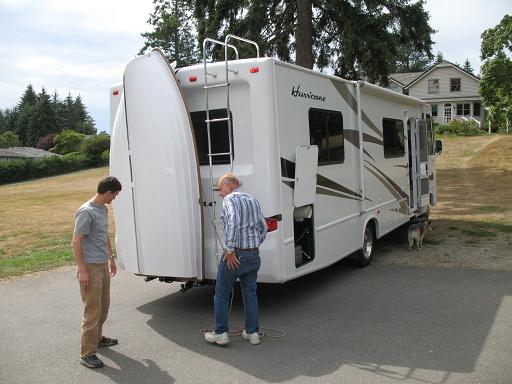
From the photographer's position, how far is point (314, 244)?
6781 millimetres

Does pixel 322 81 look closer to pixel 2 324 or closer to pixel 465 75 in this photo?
pixel 2 324

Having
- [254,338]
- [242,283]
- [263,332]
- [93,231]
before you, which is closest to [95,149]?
[263,332]

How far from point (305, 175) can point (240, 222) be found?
64.1 inches

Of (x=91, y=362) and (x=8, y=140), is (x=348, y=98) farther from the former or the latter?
(x=8, y=140)

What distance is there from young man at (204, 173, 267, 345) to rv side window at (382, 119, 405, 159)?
15.5 feet

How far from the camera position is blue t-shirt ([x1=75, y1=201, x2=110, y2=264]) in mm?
4863

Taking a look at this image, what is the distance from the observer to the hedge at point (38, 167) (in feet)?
172

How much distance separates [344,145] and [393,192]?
7.98 feet

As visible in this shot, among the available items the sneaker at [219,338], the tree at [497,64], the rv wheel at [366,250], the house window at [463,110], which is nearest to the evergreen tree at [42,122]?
the house window at [463,110]

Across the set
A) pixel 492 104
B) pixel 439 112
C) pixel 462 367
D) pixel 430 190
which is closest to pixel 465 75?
pixel 439 112

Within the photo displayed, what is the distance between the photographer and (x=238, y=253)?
517 centimetres

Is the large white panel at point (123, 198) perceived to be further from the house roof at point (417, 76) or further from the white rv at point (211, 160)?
the house roof at point (417, 76)

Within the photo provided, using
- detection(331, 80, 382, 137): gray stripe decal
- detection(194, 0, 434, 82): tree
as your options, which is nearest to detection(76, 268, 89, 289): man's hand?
detection(331, 80, 382, 137): gray stripe decal

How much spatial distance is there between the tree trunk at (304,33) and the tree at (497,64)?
9000 mm
